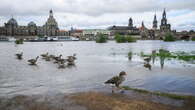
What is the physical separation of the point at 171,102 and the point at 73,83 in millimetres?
7199

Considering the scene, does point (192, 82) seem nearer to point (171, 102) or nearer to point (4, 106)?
point (171, 102)

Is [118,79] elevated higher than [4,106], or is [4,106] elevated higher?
[118,79]

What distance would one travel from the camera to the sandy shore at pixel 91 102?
999 cm

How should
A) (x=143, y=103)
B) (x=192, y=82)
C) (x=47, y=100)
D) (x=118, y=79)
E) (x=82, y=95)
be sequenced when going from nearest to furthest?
(x=143, y=103), (x=47, y=100), (x=82, y=95), (x=118, y=79), (x=192, y=82)

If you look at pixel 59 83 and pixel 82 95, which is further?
pixel 59 83

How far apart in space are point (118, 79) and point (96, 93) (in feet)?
5.04

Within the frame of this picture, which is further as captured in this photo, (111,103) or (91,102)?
(91,102)

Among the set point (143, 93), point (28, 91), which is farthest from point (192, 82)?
point (28, 91)

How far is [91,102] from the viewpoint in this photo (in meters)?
10.8

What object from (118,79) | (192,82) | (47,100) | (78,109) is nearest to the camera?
(78,109)

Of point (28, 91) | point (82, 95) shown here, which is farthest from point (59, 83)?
point (82, 95)

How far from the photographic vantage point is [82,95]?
11992mm

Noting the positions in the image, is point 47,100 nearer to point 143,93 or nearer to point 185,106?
point 143,93

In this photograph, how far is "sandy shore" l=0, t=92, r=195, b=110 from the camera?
9991mm
